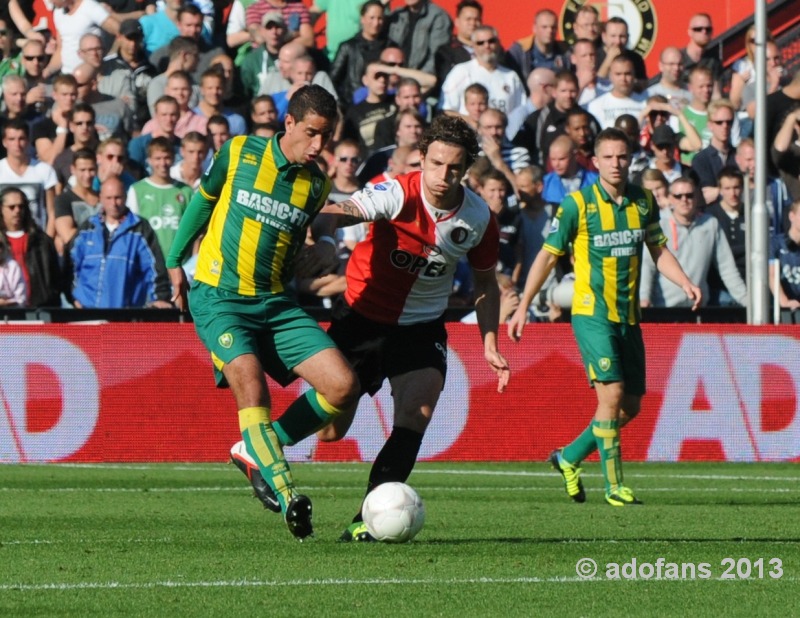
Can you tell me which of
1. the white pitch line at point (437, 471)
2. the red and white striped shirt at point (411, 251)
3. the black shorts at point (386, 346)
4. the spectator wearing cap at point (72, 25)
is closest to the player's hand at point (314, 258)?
the red and white striped shirt at point (411, 251)

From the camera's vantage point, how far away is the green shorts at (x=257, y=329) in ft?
26.9

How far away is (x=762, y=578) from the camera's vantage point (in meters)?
7.07

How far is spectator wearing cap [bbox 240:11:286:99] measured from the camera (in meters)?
18.8

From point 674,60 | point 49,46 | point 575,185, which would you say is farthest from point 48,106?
point 674,60

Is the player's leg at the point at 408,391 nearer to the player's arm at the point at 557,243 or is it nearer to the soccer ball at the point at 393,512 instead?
the soccer ball at the point at 393,512

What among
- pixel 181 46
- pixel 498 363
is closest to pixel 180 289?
pixel 498 363

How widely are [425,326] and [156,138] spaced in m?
8.07

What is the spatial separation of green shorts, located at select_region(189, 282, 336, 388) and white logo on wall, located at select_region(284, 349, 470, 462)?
248 inches

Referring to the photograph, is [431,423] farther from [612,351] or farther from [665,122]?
[665,122]

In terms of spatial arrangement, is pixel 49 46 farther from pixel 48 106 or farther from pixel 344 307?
pixel 344 307

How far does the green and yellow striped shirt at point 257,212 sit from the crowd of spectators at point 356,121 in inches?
276

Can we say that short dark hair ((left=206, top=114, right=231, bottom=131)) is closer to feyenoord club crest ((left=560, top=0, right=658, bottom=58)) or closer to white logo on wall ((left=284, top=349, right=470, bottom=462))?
white logo on wall ((left=284, top=349, right=470, bottom=462))

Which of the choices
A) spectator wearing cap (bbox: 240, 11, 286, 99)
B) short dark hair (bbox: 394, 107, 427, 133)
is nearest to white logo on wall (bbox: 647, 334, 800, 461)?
short dark hair (bbox: 394, 107, 427, 133)

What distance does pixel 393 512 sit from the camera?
802 centimetres
